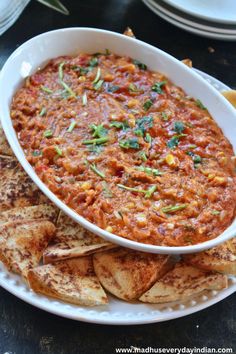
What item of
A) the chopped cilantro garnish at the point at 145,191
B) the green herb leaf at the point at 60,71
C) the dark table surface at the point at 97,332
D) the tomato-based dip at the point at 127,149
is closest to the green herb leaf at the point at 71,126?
the tomato-based dip at the point at 127,149

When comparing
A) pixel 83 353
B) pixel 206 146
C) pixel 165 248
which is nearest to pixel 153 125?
pixel 206 146

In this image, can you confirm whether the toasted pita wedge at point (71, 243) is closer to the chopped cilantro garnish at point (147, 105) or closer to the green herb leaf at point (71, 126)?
the green herb leaf at point (71, 126)

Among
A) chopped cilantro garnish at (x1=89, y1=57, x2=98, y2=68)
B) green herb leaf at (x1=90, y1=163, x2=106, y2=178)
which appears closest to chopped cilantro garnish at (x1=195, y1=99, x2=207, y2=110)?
chopped cilantro garnish at (x1=89, y1=57, x2=98, y2=68)

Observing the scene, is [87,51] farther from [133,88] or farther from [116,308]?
[116,308]

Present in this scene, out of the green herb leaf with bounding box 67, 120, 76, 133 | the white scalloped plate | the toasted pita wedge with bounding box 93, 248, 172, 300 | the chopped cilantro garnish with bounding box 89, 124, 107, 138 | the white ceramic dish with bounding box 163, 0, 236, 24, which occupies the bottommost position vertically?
the white scalloped plate

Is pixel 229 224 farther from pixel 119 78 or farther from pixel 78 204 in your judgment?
pixel 119 78

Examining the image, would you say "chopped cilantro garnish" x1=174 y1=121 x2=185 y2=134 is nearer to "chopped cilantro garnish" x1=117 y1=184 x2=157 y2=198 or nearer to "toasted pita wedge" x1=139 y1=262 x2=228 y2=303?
"chopped cilantro garnish" x1=117 y1=184 x2=157 y2=198

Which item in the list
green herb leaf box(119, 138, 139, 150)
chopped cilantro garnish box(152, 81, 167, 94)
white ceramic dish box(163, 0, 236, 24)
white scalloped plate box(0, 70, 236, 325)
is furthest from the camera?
white ceramic dish box(163, 0, 236, 24)
